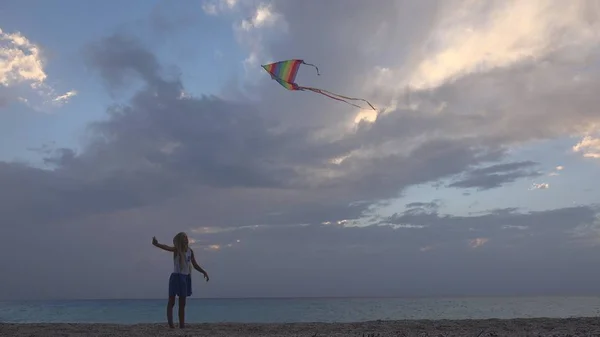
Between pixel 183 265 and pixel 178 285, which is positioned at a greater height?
pixel 183 265

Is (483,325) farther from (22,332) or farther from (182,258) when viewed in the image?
(22,332)

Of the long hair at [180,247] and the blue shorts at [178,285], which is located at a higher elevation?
the long hair at [180,247]

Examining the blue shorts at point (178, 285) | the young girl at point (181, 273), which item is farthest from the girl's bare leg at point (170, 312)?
the blue shorts at point (178, 285)

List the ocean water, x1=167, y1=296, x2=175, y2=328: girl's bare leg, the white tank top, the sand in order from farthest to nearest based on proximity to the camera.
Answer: the ocean water
the white tank top
x1=167, y1=296, x2=175, y2=328: girl's bare leg
the sand

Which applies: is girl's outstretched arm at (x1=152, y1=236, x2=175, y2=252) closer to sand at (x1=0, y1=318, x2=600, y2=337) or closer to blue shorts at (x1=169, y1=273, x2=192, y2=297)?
blue shorts at (x1=169, y1=273, x2=192, y2=297)

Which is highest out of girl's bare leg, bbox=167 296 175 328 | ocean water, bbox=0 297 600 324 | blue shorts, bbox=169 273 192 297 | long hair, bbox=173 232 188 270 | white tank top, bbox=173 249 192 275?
long hair, bbox=173 232 188 270

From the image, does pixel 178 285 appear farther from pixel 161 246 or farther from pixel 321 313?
pixel 321 313

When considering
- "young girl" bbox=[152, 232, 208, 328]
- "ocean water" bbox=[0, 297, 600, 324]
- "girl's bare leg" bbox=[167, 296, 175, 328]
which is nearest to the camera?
"girl's bare leg" bbox=[167, 296, 175, 328]

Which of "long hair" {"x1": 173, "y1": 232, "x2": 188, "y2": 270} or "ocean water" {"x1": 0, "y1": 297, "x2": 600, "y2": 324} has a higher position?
"long hair" {"x1": 173, "y1": 232, "x2": 188, "y2": 270}

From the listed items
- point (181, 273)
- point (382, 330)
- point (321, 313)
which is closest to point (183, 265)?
point (181, 273)

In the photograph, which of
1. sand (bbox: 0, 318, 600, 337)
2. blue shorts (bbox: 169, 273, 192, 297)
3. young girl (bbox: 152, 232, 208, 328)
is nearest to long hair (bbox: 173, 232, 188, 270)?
young girl (bbox: 152, 232, 208, 328)

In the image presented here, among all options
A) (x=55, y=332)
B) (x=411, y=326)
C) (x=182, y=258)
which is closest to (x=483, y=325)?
(x=411, y=326)

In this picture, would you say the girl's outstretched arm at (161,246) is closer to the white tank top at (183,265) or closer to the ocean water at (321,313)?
the white tank top at (183,265)

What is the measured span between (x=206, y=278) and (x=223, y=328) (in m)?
1.21
